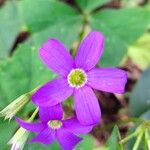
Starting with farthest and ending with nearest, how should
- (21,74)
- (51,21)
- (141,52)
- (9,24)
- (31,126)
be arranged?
1. (141,52)
2. (9,24)
3. (51,21)
4. (21,74)
5. (31,126)

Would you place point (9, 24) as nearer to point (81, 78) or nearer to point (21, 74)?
point (21, 74)

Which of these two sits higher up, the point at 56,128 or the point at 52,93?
the point at 52,93

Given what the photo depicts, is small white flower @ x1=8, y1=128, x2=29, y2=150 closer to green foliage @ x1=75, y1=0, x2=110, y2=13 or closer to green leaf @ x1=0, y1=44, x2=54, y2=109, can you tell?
green leaf @ x1=0, y1=44, x2=54, y2=109

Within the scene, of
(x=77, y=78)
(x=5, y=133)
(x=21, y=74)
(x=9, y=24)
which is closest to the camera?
(x=77, y=78)

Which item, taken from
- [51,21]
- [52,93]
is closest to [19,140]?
[52,93]

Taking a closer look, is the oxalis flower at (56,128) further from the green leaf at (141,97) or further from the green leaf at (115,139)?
the green leaf at (141,97)

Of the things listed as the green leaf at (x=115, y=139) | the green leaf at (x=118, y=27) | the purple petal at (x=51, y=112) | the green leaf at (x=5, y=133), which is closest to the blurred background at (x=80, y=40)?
the green leaf at (x=118, y=27)

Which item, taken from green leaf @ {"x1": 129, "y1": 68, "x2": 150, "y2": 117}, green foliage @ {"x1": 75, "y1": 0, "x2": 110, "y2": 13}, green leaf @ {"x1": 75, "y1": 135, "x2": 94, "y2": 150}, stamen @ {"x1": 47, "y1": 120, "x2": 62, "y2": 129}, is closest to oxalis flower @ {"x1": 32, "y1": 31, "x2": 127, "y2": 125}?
stamen @ {"x1": 47, "y1": 120, "x2": 62, "y2": 129}
